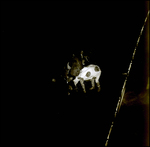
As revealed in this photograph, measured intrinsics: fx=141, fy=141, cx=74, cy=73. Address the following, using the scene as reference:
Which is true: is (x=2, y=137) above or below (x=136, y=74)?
below

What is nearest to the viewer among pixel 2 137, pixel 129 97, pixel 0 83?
pixel 0 83

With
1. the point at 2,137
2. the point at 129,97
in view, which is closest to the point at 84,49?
the point at 129,97

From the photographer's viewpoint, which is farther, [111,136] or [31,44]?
[111,136]

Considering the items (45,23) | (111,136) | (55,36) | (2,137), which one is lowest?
(111,136)

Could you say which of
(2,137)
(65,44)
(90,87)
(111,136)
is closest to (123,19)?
(65,44)

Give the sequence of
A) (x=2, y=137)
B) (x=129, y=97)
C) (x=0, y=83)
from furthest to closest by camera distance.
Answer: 1. (x=129, y=97)
2. (x=2, y=137)
3. (x=0, y=83)

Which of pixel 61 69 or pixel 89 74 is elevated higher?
pixel 61 69

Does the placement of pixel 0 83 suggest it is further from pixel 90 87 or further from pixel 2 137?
pixel 90 87
